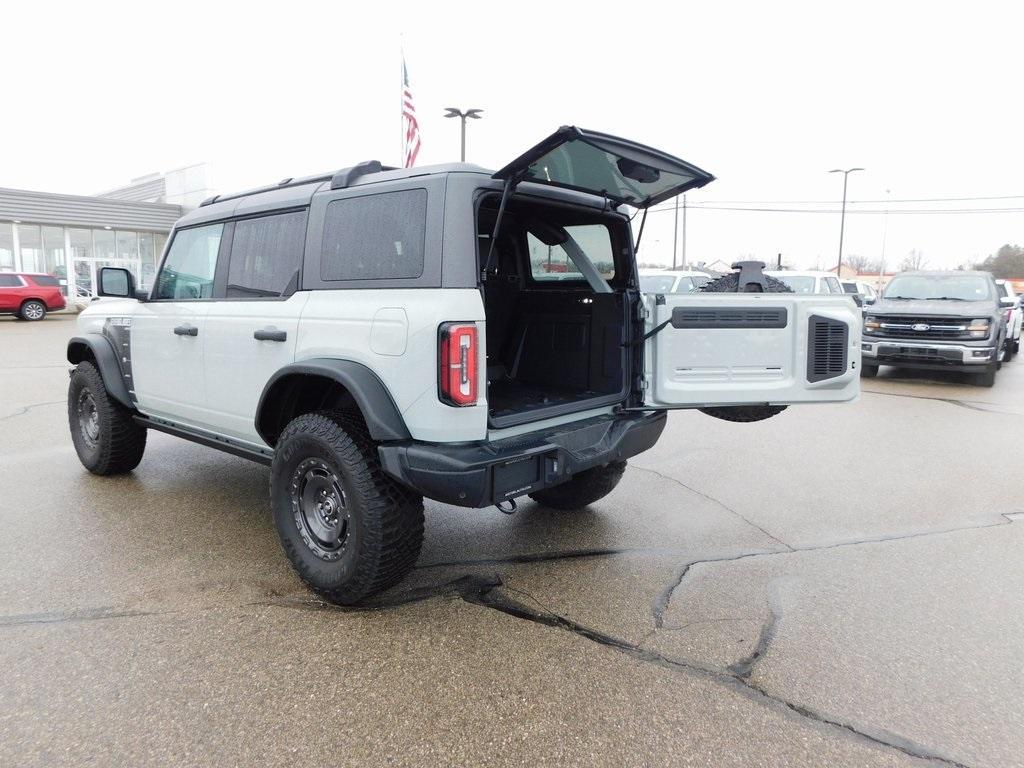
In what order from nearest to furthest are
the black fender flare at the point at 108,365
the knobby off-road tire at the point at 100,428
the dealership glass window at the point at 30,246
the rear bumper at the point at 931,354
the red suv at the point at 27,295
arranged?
the black fender flare at the point at 108,365, the knobby off-road tire at the point at 100,428, the rear bumper at the point at 931,354, the red suv at the point at 27,295, the dealership glass window at the point at 30,246

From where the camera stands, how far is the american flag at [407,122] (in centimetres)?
1152

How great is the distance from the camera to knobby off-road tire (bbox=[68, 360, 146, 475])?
512 centimetres

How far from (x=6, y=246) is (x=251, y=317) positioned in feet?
104

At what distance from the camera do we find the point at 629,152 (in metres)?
3.14

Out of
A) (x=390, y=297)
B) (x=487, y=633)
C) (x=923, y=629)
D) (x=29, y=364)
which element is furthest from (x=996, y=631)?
(x=29, y=364)

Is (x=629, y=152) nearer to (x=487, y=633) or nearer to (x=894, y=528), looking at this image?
(x=487, y=633)

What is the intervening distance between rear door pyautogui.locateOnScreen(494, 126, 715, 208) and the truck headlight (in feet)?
28.6

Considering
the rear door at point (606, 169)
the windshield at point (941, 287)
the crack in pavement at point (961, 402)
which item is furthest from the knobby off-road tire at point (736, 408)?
the windshield at point (941, 287)

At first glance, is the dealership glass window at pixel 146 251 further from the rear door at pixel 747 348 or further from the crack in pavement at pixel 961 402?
the rear door at pixel 747 348

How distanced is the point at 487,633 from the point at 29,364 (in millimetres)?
12551

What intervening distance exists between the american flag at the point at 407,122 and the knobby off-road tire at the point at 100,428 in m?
7.18

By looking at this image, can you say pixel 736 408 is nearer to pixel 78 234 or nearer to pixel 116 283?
pixel 116 283

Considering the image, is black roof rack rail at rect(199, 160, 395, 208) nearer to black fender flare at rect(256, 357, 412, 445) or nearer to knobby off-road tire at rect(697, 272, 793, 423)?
black fender flare at rect(256, 357, 412, 445)

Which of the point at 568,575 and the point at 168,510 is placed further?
the point at 168,510
